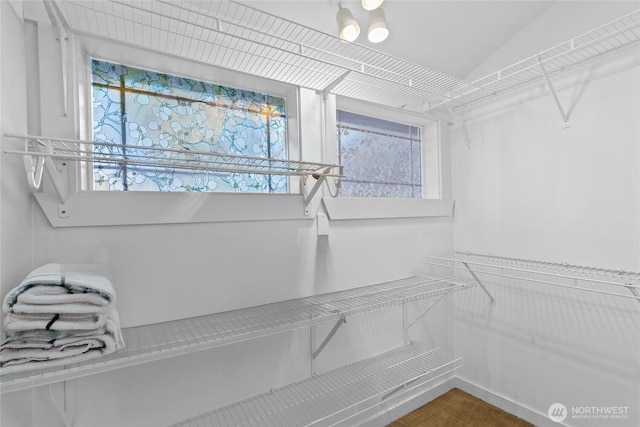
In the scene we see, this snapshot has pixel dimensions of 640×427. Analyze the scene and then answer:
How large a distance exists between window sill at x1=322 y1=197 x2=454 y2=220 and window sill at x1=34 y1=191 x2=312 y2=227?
0.21 meters

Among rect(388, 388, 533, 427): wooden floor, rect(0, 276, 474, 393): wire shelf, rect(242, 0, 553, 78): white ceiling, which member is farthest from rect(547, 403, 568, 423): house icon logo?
rect(242, 0, 553, 78): white ceiling

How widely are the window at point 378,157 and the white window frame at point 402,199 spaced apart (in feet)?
0.14

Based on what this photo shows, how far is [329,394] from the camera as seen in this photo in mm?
1260

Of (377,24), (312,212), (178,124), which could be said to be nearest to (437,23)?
(377,24)

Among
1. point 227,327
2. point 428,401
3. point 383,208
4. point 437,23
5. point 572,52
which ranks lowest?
point 428,401

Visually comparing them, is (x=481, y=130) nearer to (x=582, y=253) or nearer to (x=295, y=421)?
(x=582, y=253)

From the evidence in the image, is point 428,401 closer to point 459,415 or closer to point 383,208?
point 459,415

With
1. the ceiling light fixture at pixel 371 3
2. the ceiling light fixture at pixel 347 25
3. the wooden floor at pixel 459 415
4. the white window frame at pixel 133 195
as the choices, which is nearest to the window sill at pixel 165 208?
the white window frame at pixel 133 195

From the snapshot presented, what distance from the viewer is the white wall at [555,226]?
4.08 feet

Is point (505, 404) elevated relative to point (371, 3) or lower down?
lower down

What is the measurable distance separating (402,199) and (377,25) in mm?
902

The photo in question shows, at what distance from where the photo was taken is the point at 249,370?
1.17 m

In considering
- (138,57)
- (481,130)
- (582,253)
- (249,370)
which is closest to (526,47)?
(481,130)

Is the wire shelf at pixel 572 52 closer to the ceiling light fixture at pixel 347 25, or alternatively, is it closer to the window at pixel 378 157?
the window at pixel 378 157
